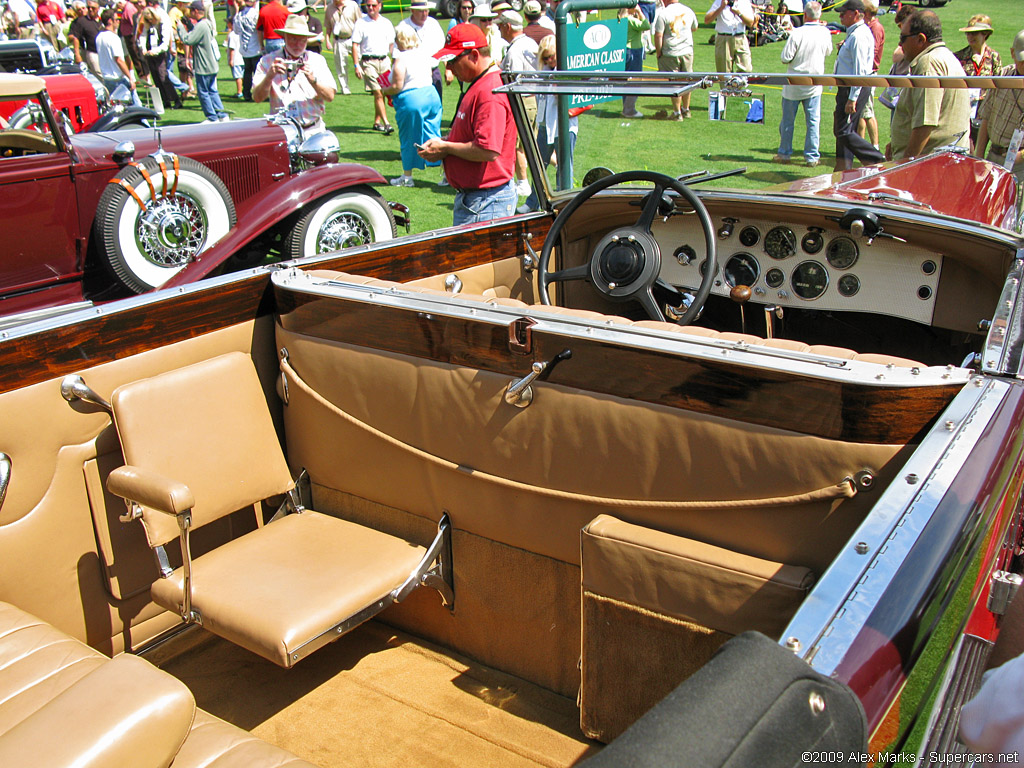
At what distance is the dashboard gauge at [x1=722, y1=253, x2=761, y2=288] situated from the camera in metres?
3.27

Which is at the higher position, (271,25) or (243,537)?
(271,25)

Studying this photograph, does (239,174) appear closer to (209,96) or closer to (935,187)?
(935,187)

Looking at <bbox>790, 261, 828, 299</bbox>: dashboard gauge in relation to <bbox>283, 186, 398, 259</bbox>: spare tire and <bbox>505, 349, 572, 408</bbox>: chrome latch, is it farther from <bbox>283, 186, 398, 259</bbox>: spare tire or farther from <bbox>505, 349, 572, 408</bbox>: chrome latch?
<bbox>283, 186, 398, 259</bbox>: spare tire

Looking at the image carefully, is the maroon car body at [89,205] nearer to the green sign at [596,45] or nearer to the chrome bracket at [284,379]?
the green sign at [596,45]

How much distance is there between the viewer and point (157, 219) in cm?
561

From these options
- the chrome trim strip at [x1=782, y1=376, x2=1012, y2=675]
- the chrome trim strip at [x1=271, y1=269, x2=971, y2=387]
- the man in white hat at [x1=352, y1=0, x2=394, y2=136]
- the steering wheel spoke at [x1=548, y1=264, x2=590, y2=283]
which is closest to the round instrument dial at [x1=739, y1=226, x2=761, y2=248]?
the steering wheel spoke at [x1=548, y1=264, x2=590, y2=283]

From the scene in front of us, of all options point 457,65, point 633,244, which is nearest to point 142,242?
point 457,65

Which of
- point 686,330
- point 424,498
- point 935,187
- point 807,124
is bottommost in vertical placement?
point 424,498

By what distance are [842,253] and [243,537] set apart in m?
2.24

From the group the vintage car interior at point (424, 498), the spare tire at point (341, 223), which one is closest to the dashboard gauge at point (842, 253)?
the vintage car interior at point (424, 498)

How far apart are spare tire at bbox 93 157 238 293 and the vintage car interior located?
3317mm

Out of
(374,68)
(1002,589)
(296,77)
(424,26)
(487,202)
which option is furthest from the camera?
(374,68)

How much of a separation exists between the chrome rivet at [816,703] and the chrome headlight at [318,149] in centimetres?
667

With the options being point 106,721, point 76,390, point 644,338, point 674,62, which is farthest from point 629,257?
point 674,62
